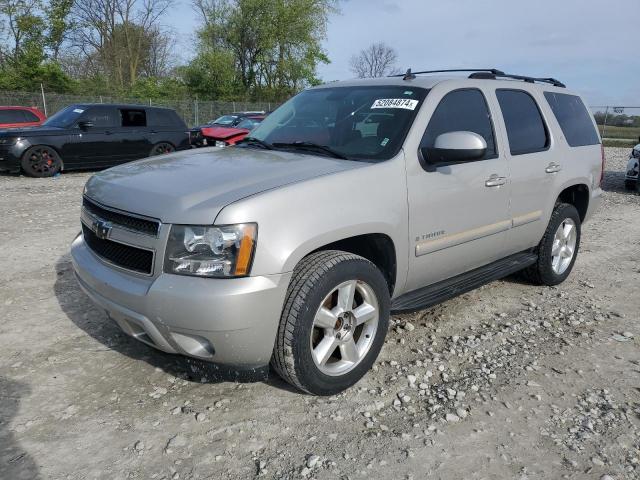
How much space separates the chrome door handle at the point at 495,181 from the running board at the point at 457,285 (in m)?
0.69

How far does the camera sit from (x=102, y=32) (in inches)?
1511

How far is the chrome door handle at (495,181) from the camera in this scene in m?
3.73

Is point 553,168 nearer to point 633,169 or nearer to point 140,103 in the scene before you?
point 633,169

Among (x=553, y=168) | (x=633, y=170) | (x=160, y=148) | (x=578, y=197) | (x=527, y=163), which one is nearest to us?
(x=527, y=163)

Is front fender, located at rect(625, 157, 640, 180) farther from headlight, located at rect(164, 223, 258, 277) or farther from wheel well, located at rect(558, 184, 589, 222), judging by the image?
headlight, located at rect(164, 223, 258, 277)

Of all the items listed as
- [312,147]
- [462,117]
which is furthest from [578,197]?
[312,147]

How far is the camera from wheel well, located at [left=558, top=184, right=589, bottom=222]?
506 centimetres

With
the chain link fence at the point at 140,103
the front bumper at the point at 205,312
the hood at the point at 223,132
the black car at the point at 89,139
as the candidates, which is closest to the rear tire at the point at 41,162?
the black car at the point at 89,139

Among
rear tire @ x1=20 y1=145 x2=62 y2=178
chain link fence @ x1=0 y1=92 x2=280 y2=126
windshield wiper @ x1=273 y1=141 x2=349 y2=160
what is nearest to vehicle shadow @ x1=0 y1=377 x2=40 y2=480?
windshield wiper @ x1=273 y1=141 x2=349 y2=160

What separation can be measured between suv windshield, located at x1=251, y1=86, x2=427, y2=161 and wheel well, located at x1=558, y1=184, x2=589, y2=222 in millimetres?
2371

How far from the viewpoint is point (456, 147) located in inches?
124

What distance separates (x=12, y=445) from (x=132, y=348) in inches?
41.3

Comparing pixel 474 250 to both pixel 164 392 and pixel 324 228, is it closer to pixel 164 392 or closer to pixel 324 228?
pixel 324 228

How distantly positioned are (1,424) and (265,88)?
41.0m
